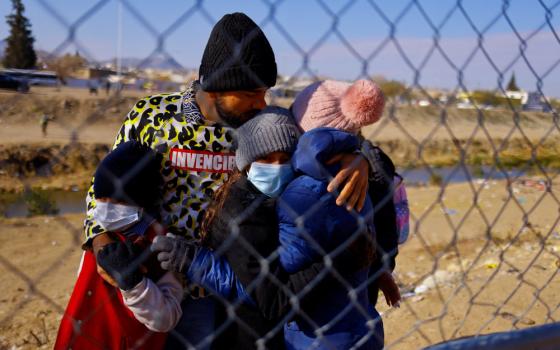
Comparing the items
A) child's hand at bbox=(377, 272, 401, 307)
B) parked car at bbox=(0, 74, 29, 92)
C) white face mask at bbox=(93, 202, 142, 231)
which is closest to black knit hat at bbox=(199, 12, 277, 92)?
white face mask at bbox=(93, 202, 142, 231)

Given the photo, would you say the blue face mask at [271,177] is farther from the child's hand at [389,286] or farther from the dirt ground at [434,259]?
the child's hand at [389,286]

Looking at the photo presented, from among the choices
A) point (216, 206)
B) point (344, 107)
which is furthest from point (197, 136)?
point (344, 107)

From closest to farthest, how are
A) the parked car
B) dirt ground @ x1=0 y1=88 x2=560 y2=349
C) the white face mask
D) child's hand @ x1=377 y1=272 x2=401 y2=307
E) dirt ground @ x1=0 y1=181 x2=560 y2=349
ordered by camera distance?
the parked car → the white face mask → dirt ground @ x1=0 y1=88 x2=560 y2=349 → child's hand @ x1=377 y1=272 x2=401 y2=307 → dirt ground @ x1=0 y1=181 x2=560 y2=349

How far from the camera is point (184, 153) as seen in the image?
1597 mm

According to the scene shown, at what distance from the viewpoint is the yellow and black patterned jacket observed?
1.59 metres

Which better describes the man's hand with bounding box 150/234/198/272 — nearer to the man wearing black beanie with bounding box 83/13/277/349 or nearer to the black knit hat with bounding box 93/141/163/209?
the black knit hat with bounding box 93/141/163/209

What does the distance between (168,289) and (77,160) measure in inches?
537

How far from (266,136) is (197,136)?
13.7 inches

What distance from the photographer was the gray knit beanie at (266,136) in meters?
1.32

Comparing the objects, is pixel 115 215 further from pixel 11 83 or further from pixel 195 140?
pixel 11 83

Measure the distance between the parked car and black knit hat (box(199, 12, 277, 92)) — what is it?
510 mm

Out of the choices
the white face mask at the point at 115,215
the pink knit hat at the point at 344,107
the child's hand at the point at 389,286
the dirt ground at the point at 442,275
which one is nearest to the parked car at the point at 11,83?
the dirt ground at the point at 442,275

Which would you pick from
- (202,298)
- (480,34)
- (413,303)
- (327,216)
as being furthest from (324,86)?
(413,303)

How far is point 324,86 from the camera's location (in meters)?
1.44
